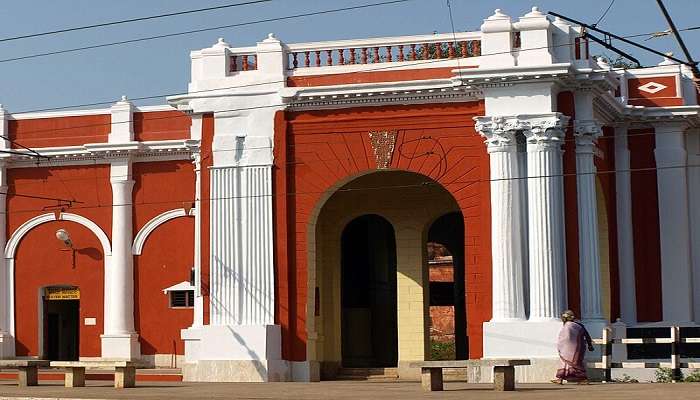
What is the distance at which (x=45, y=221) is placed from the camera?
37000 millimetres

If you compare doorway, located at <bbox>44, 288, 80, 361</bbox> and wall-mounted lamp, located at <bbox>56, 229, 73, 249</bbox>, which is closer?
wall-mounted lamp, located at <bbox>56, 229, 73, 249</bbox>

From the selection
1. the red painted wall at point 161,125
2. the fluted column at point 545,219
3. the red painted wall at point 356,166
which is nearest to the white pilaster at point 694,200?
the fluted column at point 545,219

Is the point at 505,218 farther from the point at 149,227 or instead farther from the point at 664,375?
the point at 149,227

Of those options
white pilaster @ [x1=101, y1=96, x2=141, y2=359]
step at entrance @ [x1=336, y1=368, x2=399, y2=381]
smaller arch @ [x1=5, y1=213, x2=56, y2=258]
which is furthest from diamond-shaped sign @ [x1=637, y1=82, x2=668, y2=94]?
smaller arch @ [x1=5, y1=213, x2=56, y2=258]

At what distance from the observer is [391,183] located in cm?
3228

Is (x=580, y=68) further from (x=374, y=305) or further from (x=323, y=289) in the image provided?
(x=374, y=305)

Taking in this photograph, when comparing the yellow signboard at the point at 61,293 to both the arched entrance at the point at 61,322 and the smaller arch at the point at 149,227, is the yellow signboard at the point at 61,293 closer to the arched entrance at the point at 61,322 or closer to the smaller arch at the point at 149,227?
the arched entrance at the point at 61,322

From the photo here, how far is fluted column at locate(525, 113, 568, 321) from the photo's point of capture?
26844mm

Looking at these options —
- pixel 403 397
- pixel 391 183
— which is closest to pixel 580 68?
pixel 391 183

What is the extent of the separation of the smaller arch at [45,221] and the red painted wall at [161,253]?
2.90 ft

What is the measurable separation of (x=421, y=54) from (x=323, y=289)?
20.9 feet

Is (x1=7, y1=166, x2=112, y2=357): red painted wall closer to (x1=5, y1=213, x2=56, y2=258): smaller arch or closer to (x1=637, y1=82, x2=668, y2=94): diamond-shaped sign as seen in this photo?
(x1=5, y1=213, x2=56, y2=258): smaller arch

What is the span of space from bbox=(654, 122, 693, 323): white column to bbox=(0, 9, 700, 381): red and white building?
0.05m

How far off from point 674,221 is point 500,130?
6750mm
